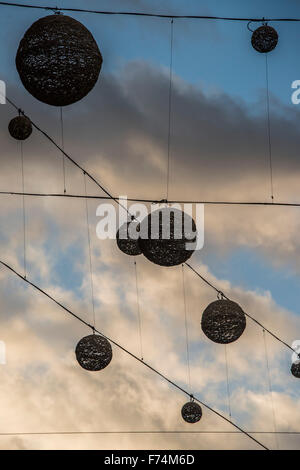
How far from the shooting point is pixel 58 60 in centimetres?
486

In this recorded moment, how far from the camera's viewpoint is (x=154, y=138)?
10867 mm

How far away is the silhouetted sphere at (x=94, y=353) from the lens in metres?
8.17

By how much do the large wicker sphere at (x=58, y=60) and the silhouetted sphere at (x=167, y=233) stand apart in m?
1.40

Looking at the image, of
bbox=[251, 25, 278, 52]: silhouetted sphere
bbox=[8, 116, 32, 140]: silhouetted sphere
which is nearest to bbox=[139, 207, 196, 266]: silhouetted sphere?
bbox=[8, 116, 32, 140]: silhouetted sphere

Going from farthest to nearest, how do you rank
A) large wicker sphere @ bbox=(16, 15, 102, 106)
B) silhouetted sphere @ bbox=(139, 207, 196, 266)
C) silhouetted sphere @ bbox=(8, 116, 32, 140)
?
1. silhouetted sphere @ bbox=(8, 116, 32, 140)
2. silhouetted sphere @ bbox=(139, 207, 196, 266)
3. large wicker sphere @ bbox=(16, 15, 102, 106)

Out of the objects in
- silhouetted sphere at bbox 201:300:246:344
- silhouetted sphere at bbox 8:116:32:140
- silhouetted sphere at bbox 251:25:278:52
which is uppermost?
silhouetted sphere at bbox 251:25:278:52

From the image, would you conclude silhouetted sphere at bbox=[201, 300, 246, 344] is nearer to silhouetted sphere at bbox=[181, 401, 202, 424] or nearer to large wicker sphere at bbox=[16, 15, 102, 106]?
silhouetted sphere at bbox=[181, 401, 202, 424]

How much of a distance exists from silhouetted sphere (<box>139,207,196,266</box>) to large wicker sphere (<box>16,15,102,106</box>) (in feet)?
4.60

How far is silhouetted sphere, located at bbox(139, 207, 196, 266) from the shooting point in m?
6.12

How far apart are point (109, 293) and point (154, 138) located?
2.49 m

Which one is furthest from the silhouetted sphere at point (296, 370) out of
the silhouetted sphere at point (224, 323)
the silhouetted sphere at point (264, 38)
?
the silhouetted sphere at point (264, 38)
